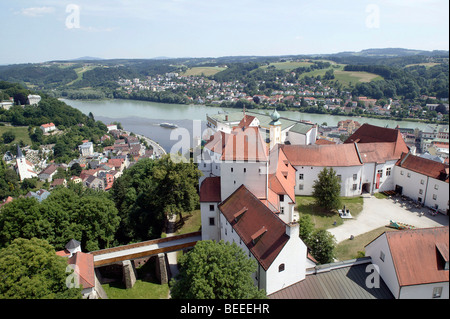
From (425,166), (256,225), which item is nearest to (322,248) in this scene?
(256,225)

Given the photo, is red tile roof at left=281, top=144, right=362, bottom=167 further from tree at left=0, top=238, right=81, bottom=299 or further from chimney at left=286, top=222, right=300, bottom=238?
tree at left=0, top=238, right=81, bottom=299

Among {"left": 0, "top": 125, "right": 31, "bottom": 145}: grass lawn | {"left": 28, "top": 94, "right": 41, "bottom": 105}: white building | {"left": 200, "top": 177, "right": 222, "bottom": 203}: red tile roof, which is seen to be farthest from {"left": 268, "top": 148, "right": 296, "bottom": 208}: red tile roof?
{"left": 28, "top": 94, "right": 41, "bottom": 105}: white building

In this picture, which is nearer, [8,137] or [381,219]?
[381,219]

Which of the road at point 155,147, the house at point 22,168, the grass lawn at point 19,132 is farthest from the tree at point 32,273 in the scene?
the grass lawn at point 19,132

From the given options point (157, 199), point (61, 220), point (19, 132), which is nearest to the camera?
point (61, 220)

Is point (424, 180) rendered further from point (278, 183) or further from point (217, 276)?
point (217, 276)

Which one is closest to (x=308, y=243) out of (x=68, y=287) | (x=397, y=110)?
(x=68, y=287)
